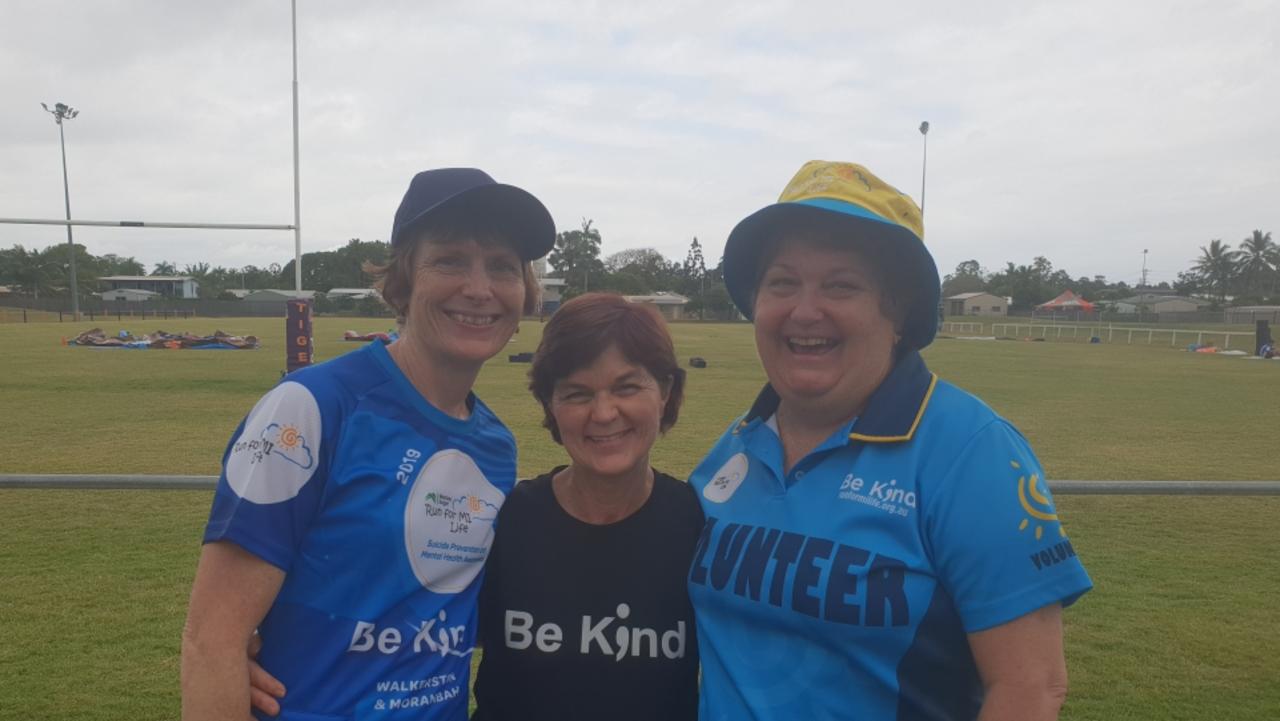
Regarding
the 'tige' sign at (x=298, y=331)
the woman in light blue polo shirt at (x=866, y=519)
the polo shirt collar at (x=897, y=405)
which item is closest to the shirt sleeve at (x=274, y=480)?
the woman in light blue polo shirt at (x=866, y=519)

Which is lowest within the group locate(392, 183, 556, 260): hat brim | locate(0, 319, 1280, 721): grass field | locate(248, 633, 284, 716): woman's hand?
locate(0, 319, 1280, 721): grass field

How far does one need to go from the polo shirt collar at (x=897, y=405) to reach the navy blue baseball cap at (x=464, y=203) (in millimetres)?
962

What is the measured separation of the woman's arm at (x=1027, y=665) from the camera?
1.65 metres

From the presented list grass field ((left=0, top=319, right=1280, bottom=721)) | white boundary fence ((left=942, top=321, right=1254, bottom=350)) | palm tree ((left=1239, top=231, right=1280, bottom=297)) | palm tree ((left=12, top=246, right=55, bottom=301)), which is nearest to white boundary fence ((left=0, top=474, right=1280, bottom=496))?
grass field ((left=0, top=319, right=1280, bottom=721))

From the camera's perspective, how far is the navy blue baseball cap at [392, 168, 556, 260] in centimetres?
215

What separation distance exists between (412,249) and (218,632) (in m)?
1.00

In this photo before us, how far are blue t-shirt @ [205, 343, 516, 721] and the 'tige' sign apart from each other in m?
16.3

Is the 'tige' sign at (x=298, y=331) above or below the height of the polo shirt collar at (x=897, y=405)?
below

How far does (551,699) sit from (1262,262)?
123832 mm

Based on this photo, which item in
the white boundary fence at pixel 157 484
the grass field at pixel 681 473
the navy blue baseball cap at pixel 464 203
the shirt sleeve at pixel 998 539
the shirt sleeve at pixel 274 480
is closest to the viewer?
the shirt sleeve at pixel 998 539

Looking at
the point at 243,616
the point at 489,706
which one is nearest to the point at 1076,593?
the point at 489,706

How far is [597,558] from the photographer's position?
2.21 metres

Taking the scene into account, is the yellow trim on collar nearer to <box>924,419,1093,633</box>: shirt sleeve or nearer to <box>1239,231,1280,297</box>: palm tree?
<box>924,419,1093,633</box>: shirt sleeve

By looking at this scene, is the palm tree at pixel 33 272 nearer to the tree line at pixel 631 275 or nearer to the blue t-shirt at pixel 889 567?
the tree line at pixel 631 275
